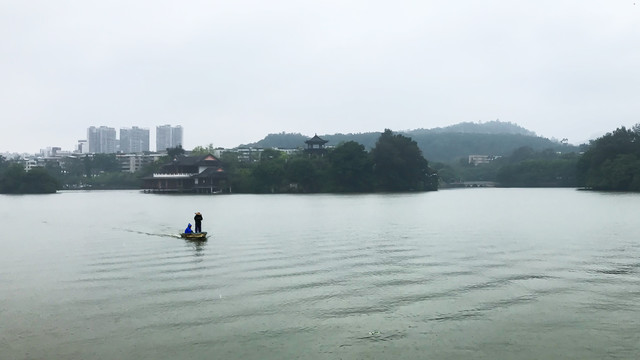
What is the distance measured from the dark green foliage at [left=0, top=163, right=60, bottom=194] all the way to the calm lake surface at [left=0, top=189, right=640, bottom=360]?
237 ft

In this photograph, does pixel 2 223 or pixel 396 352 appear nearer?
pixel 396 352

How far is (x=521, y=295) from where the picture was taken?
12.9m

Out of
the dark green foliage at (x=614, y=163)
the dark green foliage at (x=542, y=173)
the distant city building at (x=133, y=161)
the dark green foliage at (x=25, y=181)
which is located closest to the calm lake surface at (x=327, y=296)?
the dark green foliage at (x=614, y=163)

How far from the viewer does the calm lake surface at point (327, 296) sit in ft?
31.1

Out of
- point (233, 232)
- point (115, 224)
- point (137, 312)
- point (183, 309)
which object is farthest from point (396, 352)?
point (115, 224)

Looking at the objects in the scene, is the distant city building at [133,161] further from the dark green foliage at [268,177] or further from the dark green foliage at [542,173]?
the dark green foliage at [542,173]

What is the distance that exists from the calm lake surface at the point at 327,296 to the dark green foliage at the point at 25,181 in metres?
72.3

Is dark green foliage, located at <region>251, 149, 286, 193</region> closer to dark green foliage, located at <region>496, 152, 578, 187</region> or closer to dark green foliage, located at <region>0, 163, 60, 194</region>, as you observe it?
dark green foliage, located at <region>0, 163, 60, 194</region>

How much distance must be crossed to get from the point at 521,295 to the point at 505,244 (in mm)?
9030

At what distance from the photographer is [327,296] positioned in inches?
510

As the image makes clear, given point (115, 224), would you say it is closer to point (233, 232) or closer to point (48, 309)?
point (233, 232)

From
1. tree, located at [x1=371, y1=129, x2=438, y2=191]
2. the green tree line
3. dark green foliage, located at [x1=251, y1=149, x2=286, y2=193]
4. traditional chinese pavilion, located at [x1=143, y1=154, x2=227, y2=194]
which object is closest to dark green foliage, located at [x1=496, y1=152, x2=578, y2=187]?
tree, located at [x1=371, y1=129, x2=438, y2=191]

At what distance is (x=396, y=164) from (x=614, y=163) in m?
28.3

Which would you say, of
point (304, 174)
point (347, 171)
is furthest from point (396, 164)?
point (304, 174)
